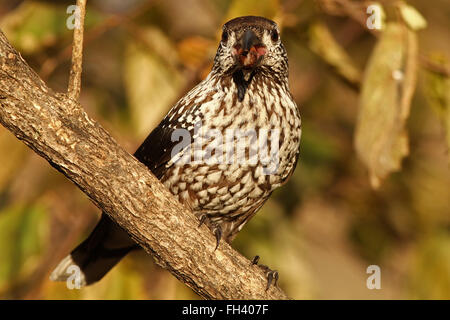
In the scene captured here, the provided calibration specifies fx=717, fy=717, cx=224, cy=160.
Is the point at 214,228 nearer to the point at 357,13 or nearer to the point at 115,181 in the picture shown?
the point at 115,181

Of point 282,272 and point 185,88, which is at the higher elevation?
point 185,88

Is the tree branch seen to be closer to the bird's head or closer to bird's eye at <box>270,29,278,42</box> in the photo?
the bird's head

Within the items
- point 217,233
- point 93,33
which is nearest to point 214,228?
point 217,233

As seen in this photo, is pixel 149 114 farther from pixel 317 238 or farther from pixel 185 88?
pixel 317 238

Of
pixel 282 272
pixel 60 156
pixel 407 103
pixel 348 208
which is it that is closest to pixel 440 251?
pixel 348 208

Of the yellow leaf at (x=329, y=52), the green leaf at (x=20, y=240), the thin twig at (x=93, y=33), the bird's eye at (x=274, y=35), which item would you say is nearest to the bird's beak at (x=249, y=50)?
the bird's eye at (x=274, y=35)

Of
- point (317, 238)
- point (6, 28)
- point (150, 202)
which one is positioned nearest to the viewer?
point (150, 202)

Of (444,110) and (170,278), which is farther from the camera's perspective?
(170,278)
